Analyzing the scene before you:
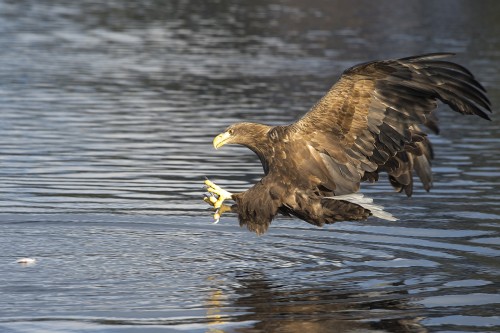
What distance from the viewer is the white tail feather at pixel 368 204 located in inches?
349

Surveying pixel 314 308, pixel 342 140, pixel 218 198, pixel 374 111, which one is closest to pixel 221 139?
pixel 218 198

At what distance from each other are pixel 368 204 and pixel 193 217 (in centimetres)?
214

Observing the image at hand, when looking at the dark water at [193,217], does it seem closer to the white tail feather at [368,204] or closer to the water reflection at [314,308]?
the water reflection at [314,308]

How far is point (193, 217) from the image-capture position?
10.7 m

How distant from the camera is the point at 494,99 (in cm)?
1838

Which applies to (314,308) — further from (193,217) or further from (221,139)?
(193,217)

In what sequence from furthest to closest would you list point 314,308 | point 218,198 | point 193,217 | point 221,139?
point 193,217
point 221,139
point 218,198
point 314,308

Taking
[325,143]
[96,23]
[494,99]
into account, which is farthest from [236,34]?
[325,143]

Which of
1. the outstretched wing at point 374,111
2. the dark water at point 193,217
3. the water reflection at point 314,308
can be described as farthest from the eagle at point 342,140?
the water reflection at point 314,308

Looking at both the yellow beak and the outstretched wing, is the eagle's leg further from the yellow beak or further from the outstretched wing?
the outstretched wing

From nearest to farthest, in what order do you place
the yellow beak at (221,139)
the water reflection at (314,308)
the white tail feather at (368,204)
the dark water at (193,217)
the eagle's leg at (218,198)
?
1. the water reflection at (314,308)
2. the dark water at (193,217)
3. the white tail feather at (368,204)
4. the eagle's leg at (218,198)
5. the yellow beak at (221,139)

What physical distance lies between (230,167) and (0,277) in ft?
16.1

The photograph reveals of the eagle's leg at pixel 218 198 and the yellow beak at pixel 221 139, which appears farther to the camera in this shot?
the yellow beak at pixel 221 139

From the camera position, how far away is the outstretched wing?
8891 mm
